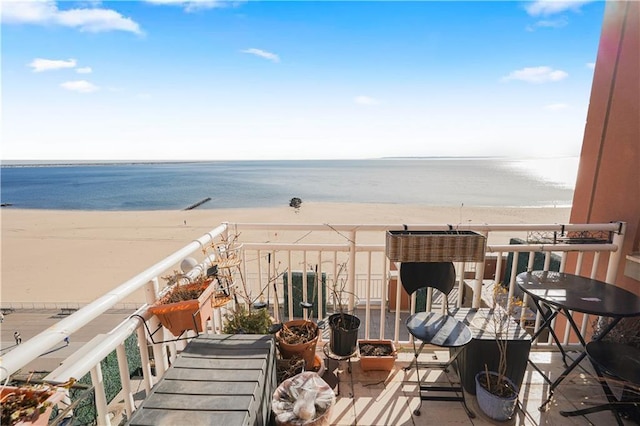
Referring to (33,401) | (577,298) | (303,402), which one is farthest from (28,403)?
(577,298)

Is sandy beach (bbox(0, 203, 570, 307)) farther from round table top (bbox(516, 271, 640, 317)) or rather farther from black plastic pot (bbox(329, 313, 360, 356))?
black plastic pot (bbox(329, 313, 360, 356))

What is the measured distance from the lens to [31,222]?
20.3 m

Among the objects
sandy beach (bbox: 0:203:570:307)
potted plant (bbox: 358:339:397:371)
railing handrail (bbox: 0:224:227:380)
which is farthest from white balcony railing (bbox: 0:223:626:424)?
sandy beach (bbox: 0:203:570:307)

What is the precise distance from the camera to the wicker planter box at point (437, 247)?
2.17m

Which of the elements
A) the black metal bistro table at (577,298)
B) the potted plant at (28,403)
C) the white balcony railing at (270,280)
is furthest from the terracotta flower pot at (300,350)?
the black metal bistro table at (577,298)

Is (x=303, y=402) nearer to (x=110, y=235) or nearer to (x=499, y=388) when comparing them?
(x=499, y=388)

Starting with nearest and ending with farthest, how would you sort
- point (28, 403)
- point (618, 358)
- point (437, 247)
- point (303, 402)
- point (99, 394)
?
point (28, 403) < point (99, 394) < point (303, 402) < point (618, 358) < point (437, 247)

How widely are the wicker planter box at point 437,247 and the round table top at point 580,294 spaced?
399 mm

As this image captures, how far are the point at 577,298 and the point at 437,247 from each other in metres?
0.90

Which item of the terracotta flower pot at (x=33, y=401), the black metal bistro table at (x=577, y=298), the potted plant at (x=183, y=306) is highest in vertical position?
the terracotta flower pot at (x=33, y=401)

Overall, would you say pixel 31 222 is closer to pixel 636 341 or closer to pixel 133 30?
pixel 133 30

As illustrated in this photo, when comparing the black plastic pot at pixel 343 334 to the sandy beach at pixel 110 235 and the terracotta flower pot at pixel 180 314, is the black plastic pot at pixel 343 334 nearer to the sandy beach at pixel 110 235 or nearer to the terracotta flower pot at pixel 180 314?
the terracotta flower pot at pixel 180 314

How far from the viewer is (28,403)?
Answer: 886 mm

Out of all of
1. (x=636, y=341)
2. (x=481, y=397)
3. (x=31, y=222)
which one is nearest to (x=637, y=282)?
(x=636, y=341)
